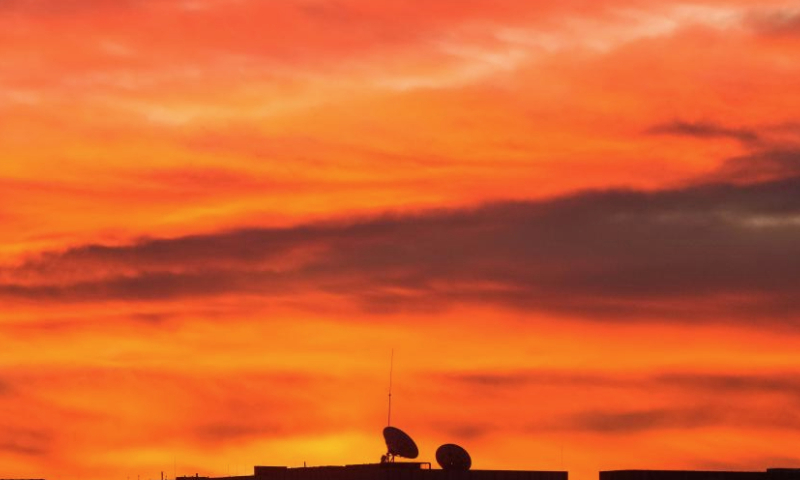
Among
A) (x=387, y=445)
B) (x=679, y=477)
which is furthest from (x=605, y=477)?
(x=387, y=445)

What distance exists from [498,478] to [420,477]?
612 centimetres

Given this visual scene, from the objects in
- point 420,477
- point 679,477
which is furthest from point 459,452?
point 679,477

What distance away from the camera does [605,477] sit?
18325cm

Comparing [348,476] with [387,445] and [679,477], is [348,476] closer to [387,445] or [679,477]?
[387,445]

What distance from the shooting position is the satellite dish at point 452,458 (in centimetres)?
19100

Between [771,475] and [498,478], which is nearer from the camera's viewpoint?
[771,475]

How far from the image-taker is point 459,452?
191625 millimetres

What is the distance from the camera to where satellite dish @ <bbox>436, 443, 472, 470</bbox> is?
191 m

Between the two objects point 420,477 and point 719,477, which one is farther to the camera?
point 420,477

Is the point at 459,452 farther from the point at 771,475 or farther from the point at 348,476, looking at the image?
the point at 771,475

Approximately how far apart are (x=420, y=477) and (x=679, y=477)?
74.4 ft

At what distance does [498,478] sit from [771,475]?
24007 millimetres

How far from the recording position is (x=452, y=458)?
628ft

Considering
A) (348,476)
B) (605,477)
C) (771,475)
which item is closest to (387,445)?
(348,476)
